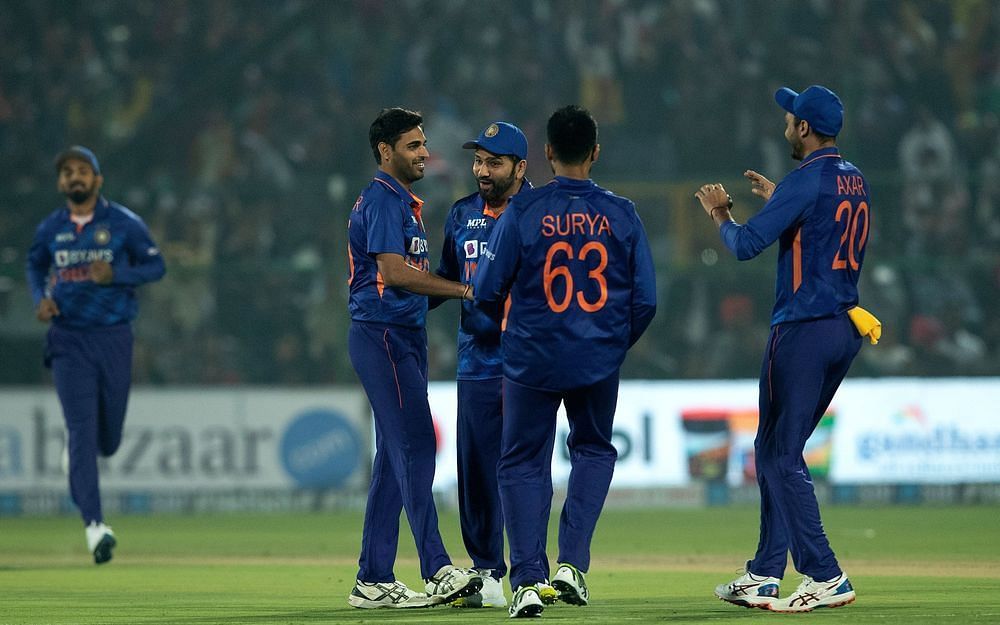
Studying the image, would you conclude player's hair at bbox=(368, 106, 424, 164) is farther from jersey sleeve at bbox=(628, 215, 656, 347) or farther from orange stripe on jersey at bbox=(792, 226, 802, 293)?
orange stripe on jersey at bbox=(792, 226, 802, 293)

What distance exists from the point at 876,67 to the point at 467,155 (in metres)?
5.33

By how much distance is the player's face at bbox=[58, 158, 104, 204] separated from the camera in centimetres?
1052

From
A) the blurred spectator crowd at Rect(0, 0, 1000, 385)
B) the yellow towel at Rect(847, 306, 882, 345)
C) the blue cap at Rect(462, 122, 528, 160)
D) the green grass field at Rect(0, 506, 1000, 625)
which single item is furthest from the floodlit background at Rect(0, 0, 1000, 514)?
the yellow towel at Rect(847, 306, 882, 345)

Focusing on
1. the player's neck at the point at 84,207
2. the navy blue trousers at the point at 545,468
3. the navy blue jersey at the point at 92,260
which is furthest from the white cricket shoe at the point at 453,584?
the player's neck at the point at 84,207

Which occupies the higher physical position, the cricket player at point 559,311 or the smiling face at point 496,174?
the smiling face at point 496,174

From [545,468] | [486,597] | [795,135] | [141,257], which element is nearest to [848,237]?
[795,135]

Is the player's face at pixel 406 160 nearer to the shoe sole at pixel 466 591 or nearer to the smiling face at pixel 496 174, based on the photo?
the smiling face at pixel 496 174

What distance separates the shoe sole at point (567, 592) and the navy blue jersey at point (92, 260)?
506cm

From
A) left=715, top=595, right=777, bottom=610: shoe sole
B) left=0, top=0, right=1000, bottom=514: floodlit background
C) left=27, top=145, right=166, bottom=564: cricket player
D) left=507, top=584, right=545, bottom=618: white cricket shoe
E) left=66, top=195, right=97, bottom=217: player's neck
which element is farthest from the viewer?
left=0, top=0, right=1000, bottom=514: floodlit background

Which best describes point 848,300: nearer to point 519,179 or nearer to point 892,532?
point 519,179

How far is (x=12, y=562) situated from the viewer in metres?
10.4

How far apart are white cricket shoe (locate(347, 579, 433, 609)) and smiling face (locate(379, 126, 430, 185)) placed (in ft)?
6.33

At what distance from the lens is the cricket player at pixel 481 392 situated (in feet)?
24.0

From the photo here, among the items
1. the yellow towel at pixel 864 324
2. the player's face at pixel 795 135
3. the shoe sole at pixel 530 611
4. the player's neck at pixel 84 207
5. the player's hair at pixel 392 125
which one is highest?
the player's neck at pixel 84 207
